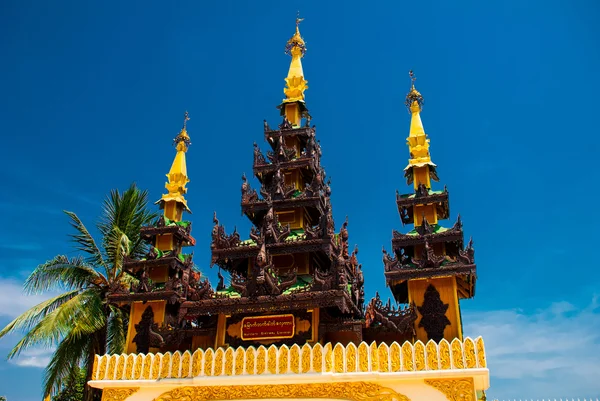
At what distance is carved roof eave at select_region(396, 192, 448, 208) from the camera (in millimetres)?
24828

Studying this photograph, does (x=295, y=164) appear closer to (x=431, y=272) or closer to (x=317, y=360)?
(x=431, y=272)

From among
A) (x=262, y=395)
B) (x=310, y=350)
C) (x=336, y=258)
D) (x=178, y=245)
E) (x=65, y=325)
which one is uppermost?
(x=178, y=245)

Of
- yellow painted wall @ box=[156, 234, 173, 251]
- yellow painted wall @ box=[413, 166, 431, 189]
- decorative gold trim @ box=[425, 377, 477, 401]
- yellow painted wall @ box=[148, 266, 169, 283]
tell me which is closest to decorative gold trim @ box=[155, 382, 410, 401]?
decorative gold trim @ box=[425, 377, 477, 401]

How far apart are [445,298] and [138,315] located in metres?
14.1

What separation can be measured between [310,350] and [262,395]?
2315 millimetres

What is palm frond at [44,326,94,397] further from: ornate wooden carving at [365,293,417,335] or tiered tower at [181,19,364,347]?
ornate wooden carving at [365,293,417,335]

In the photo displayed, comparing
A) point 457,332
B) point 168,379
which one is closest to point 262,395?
point 168,379

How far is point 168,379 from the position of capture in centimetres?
2041

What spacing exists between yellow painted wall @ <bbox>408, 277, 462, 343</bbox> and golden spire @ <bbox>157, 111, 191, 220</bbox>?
46.3ft

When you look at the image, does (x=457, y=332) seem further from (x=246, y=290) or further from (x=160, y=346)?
(x=160, y=346)

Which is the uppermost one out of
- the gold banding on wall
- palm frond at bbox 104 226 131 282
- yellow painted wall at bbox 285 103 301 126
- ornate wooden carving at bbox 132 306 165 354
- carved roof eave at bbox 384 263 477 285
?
yellow painted wall at bbox 285 103 301 126

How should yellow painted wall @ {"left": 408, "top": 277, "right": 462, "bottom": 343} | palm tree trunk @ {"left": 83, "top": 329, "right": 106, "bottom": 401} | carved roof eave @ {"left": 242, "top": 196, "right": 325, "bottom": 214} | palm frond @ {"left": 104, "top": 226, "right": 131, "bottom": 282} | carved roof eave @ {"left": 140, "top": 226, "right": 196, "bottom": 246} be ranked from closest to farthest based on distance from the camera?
1. yellow painted wall @ {"left": 408, "top": 277, "right": 462, "bottom": 343}
2. carved roof eave @ {"left": 242, "top": 196, "right": 325, "bottom": 214}
3. palm tree trunk @ {"left": 83, "top": 329, "right": 106, "bottom": 401}
4. carved roof eave @ {"left": 140, "top": 226, "right": 196, "bottom": 246}
5. palm frond @ {"left": 104, "top": 226, "right": 131, "bottom": 282}

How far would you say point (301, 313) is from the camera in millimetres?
21031

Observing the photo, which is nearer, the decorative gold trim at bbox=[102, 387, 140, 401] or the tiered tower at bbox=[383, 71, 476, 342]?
the decorative gold trim at bbox=[102, 387, 140, 401]
